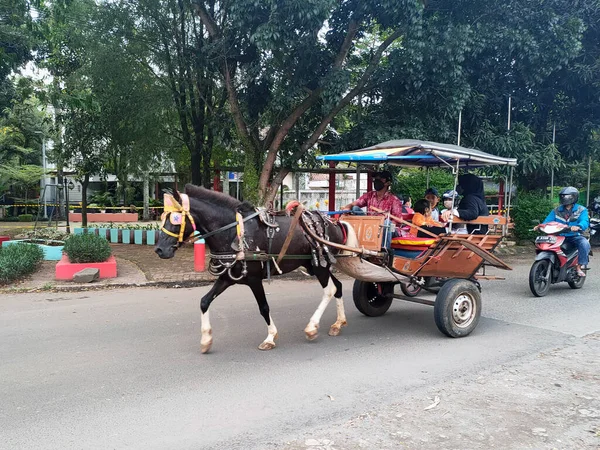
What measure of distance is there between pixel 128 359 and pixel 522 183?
48.3 ft

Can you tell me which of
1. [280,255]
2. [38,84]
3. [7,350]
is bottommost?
[7,350]

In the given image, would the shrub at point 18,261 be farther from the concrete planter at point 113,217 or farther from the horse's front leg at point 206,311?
the concrete planter at point 113,217

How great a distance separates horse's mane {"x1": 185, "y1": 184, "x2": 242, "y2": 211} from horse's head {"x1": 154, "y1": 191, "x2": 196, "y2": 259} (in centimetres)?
18

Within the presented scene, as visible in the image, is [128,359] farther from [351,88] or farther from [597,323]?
[351,88]

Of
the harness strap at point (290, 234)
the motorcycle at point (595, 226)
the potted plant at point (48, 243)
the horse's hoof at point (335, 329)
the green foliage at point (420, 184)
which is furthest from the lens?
the motorcycle at point (595, 226)

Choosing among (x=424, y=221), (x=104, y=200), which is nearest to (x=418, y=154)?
(x=424, y=221)

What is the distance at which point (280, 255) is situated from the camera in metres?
5.21

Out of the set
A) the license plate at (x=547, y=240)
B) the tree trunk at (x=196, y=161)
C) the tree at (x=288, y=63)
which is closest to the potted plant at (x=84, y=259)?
the tree at (x=288, y=63)

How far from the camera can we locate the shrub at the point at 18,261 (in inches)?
356

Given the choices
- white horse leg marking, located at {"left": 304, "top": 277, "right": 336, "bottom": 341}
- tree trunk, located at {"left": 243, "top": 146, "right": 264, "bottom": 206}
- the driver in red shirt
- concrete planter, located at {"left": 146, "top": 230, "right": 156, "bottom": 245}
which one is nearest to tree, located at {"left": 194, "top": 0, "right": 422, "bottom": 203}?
tree trunk, located at {"left": 243, "top": 146, "right": 264, "bottom": 206}

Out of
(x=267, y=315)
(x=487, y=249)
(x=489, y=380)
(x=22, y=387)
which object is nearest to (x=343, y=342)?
(x=267, y=315)

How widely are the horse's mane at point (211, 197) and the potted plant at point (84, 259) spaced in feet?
→ 17.8

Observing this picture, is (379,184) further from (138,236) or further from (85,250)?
(138,236)

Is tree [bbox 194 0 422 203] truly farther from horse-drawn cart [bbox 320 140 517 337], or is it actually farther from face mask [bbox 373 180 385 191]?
horse-drawn cart [bbox 320 140 517 337]
